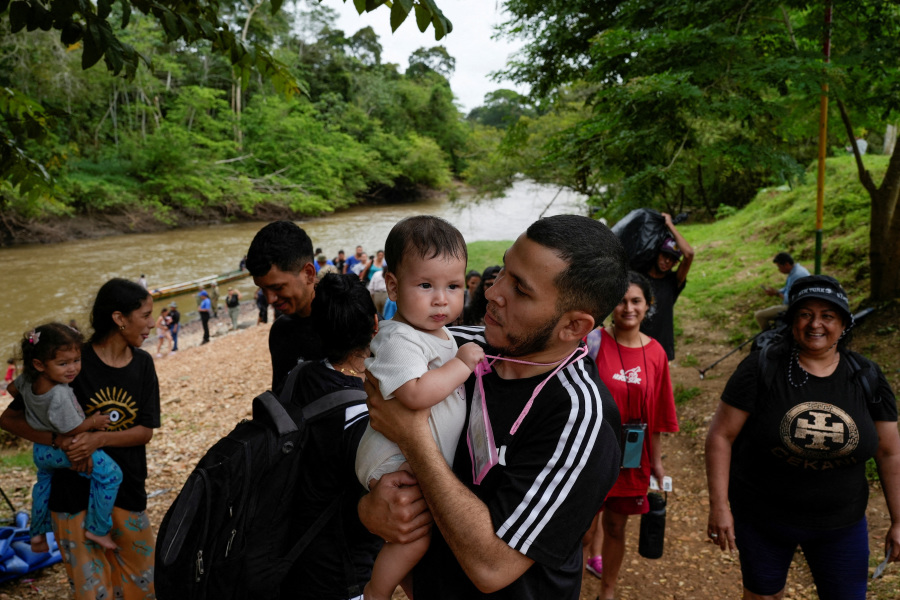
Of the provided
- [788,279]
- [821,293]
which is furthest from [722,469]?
[788,279]

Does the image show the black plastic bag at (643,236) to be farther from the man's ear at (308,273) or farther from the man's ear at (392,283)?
the man's ear at (392,283)

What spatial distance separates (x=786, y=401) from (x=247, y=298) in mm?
23150

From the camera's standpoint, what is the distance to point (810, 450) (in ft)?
7.53

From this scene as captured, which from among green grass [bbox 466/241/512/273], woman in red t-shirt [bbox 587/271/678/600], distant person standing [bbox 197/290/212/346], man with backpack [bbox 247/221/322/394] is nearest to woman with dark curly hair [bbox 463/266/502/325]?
woman in red t-shirt [bbox 587/271/678/600]

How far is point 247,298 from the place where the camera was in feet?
75.9

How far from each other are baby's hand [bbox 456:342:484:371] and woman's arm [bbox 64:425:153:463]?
2344 mm

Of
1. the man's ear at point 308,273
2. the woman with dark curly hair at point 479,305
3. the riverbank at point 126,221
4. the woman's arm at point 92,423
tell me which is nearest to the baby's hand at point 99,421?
the woman's arm at point 92,423

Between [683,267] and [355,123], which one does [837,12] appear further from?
[355,123]

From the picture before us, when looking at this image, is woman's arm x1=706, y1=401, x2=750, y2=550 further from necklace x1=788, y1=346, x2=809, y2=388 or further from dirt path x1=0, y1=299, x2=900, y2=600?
dirt path x1=0, y1=299, x2=900, y2=600

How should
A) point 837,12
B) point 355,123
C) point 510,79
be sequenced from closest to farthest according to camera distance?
point 837,12 → point 510,79 → point 355,123

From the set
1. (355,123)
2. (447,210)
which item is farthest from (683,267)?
(355,123)

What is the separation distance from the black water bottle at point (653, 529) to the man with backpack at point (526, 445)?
6.79ft

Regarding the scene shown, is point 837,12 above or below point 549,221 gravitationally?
above

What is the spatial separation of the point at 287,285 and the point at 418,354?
144cm
